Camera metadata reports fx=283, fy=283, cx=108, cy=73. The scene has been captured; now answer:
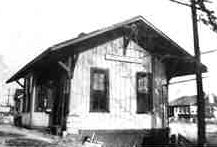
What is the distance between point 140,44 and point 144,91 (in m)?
2.30

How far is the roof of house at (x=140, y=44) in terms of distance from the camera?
38.5 ft

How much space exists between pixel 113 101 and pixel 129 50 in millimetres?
2612

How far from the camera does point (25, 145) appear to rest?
9508 mm

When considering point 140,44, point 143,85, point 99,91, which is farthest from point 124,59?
point 99,91

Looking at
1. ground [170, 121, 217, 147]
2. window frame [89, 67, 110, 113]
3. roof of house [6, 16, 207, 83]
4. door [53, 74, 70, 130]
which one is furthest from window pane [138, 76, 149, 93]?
door [53, 74, 70, 130]

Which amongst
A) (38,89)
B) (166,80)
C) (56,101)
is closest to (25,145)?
(56,101)

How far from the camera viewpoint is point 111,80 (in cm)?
1264

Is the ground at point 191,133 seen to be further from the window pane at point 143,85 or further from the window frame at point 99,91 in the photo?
the window frame at point 99,91

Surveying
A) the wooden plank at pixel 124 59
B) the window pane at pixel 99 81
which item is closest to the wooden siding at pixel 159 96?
the wooden plank at pixel 124 59

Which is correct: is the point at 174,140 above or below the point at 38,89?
below

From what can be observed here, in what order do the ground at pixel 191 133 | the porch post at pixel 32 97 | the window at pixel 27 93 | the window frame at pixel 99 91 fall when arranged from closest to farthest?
1. the window frame at pixel 99 91
2. the porch post at pixel 32 97
3. the ground at pixel 191 133
4. the window at pixel 27 93

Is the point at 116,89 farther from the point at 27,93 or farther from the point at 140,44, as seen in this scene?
the point at 27,93

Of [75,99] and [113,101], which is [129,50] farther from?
[75,99]

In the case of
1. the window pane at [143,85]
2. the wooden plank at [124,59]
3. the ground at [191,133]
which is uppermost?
the wooden plank at [124,59]
